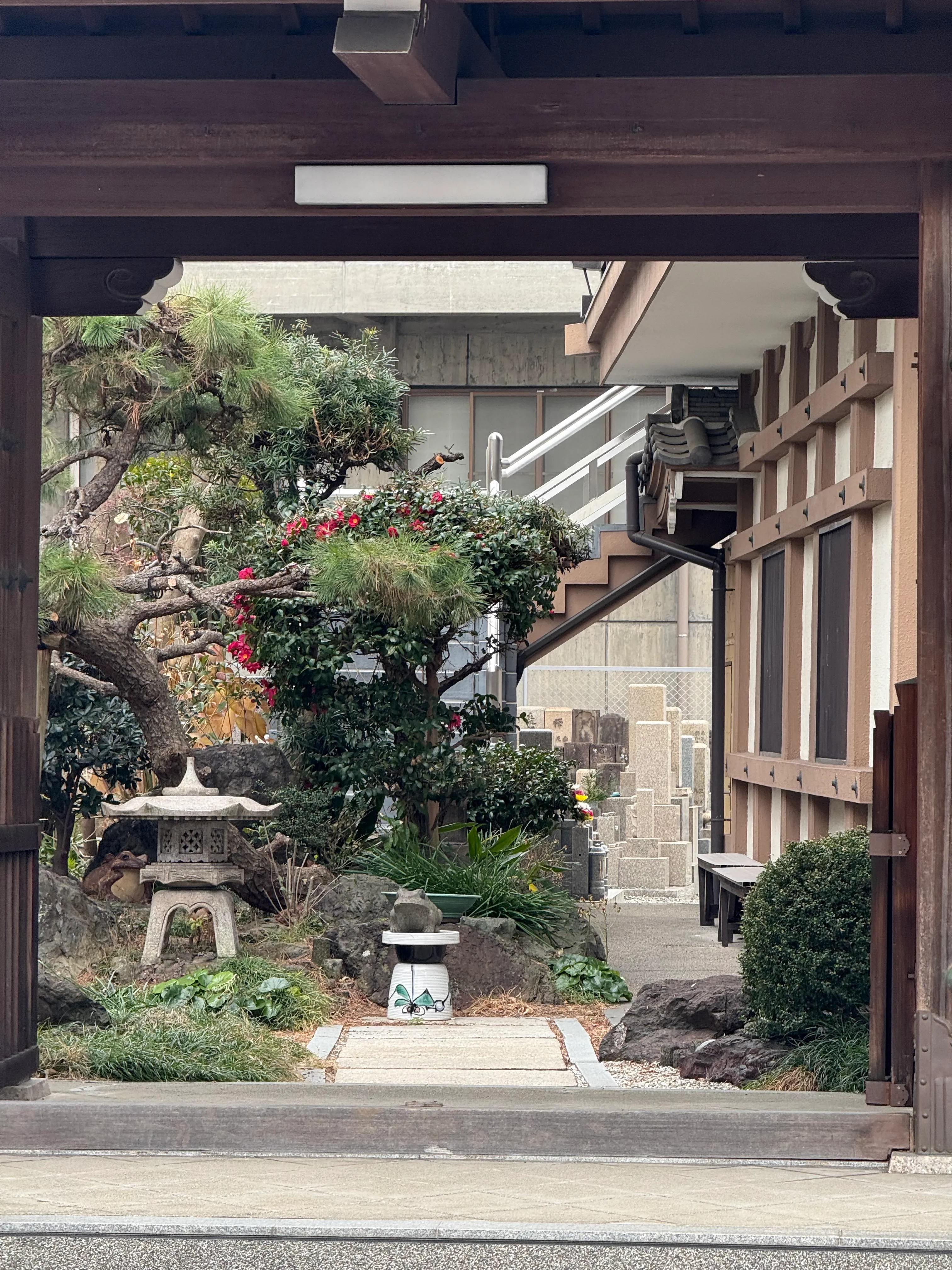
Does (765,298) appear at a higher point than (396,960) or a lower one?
higher

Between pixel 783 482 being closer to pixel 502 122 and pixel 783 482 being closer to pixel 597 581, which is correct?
pixel 597 581

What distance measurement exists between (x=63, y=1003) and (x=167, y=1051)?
58cm

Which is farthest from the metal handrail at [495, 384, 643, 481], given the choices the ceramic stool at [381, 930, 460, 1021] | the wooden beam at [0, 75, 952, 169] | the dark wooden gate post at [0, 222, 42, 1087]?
the wooden beam at [0, 75, 952, 169]

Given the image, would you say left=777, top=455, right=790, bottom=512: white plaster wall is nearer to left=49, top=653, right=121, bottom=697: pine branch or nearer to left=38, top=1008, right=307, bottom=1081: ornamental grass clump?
left=49, top=653, right=121, bottom=697: pine branch

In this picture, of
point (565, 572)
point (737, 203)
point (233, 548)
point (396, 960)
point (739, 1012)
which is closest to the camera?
point (737, 203)

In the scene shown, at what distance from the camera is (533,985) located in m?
8.87

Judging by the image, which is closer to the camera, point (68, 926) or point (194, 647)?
point (68, 926)

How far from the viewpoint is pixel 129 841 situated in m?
11.1

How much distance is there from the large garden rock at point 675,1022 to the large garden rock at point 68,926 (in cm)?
298

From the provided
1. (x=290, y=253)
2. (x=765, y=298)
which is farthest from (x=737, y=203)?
(x=765, y=298)

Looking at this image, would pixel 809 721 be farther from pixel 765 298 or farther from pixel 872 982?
pixel 872 982

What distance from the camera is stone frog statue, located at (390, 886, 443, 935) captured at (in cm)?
832

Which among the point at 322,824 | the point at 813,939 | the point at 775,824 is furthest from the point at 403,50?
the point at 775,824

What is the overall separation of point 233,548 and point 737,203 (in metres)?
7.42
